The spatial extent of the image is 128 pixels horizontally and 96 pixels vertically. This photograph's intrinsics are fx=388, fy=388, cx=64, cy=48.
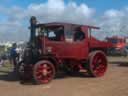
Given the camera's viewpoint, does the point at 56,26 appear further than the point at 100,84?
Yes

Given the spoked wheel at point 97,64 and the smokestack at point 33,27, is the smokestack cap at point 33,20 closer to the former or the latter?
the smokestack at point 33,27

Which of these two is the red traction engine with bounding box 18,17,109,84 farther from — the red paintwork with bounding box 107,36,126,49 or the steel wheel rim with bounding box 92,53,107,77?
the red paintwork with bounding box 107,36,126,49

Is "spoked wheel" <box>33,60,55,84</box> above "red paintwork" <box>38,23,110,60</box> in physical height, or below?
below

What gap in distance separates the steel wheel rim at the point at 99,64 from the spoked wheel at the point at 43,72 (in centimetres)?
263

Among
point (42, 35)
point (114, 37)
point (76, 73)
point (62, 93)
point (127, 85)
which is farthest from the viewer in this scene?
point (114, 37)

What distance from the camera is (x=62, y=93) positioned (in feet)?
43.0

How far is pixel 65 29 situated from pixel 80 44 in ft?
3.47

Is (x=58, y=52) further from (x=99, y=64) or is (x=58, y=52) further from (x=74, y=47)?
(x=99, y=64)

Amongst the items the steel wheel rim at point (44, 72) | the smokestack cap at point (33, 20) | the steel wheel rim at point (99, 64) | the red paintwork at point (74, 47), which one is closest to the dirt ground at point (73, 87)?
the steel wheel rim at point (44, 72)

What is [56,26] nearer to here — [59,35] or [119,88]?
[59,35]

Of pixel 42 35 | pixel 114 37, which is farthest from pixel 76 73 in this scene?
pixel 114 37

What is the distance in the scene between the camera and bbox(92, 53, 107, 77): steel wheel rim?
17.8 m

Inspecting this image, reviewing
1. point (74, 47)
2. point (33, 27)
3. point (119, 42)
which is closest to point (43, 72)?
point (74, 47)

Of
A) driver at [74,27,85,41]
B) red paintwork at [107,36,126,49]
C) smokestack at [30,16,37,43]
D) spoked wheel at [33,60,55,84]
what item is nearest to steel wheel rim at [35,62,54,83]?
spoked wheel at [33,60,55,84]
